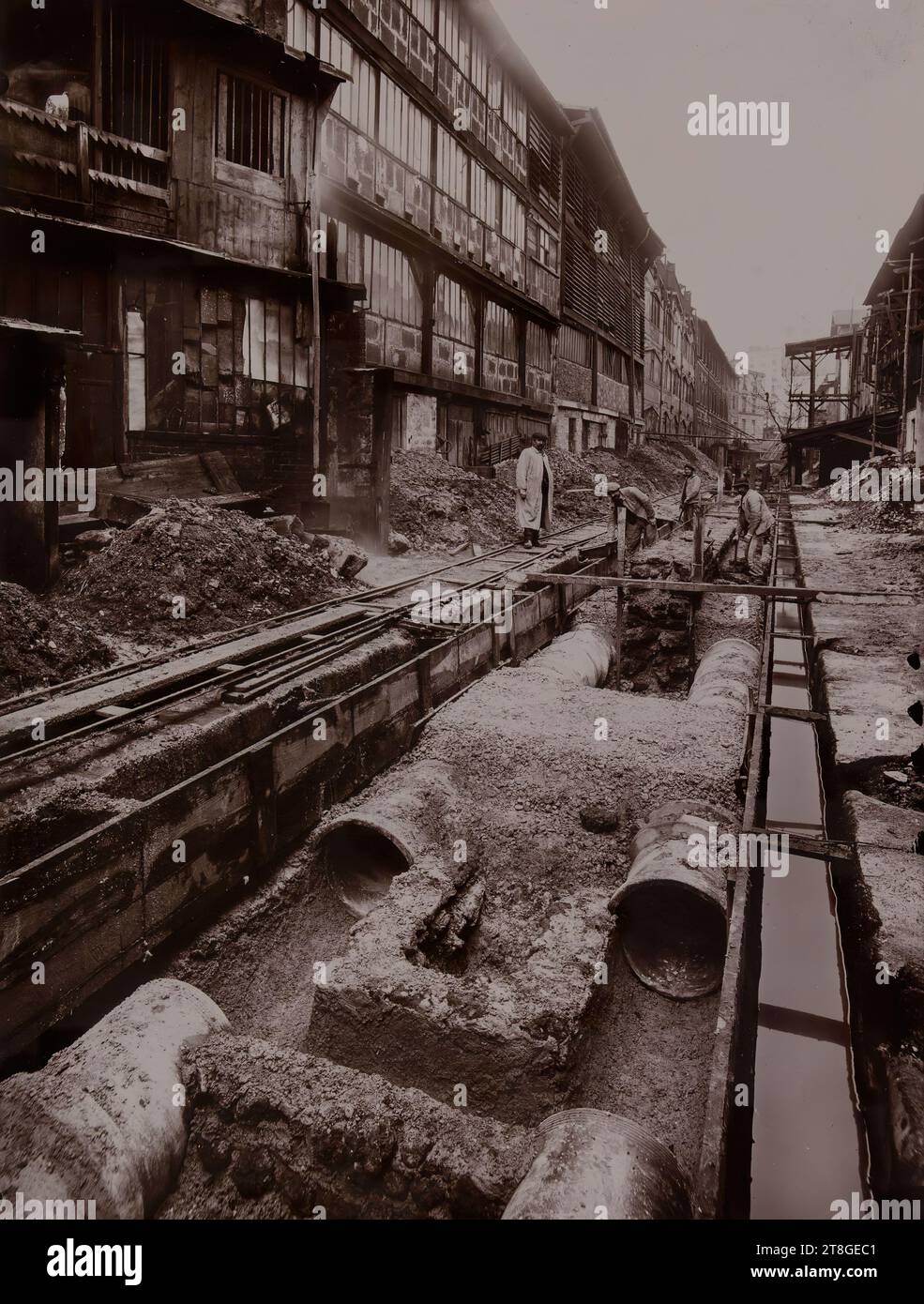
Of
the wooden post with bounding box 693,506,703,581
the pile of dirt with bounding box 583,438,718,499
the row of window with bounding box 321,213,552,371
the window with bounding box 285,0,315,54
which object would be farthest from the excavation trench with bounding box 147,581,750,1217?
the pile of dirt with bounding box 583,438,718,499

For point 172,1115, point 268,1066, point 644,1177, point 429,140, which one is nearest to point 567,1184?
point 644,1177

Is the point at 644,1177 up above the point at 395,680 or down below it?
below

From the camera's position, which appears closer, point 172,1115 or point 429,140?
point 172,1115

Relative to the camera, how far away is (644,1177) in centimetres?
267

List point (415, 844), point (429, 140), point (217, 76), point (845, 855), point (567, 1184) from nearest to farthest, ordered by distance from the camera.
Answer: point (567, 1184) → point (845, 855) → point (415, 844) → point (217, 76) → point (429, 140)

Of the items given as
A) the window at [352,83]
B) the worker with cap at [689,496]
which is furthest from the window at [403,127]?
the worker with cap at [689,496]

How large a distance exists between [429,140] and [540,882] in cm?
1497

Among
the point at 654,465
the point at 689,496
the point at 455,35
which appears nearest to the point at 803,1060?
the point at 689,496

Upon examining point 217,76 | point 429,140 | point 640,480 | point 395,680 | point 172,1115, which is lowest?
point 172,1115

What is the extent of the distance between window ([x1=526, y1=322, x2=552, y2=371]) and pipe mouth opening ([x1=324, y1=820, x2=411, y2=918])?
18.6 metres

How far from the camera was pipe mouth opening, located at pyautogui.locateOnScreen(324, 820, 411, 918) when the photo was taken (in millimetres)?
5547

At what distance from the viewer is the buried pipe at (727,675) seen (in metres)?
7.69

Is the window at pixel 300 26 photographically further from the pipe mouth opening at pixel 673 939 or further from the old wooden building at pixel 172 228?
the pipe mouth opening at pixel 673 939
